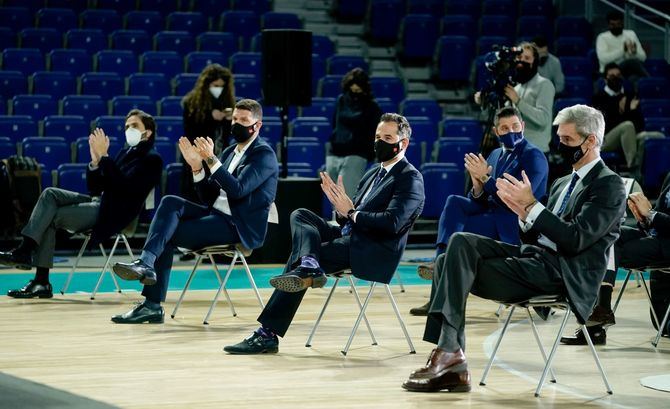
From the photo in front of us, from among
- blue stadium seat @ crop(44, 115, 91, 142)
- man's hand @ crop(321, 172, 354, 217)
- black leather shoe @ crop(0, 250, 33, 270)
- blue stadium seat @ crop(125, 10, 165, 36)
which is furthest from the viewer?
blue stadium seat @ crop(125, 10, 165, 36)

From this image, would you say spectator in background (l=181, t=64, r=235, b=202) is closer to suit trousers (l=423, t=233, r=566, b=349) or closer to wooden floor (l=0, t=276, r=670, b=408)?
wooden floor (l=0, t=276, r=670, b=408)

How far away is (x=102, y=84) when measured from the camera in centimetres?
1180

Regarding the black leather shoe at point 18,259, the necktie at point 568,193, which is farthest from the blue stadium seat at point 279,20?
the necktie at point 568,193

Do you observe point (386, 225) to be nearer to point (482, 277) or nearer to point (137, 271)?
point (482, 277)

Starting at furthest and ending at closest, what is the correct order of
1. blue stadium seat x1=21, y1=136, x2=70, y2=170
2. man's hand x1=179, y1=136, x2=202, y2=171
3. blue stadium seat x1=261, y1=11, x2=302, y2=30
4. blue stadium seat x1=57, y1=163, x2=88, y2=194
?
blue stadium seat x1=261, y1=11, x2=302, y2=30 < blue stadium seat x1=21, y1=136, x2=70, y2=170 < blue stadium seat x1=57, y1=163, x2=88, y2=194 < man's hand x1=179, y1=136, x2=202, y2=171

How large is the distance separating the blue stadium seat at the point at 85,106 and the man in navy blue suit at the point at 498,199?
491cm

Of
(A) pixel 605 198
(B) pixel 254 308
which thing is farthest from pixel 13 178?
(A) pixel 605 198

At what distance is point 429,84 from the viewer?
13898 millimetres

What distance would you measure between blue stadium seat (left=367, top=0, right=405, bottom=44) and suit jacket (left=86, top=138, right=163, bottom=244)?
625 centimetres

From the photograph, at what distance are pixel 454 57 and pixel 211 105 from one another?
4.23 metres

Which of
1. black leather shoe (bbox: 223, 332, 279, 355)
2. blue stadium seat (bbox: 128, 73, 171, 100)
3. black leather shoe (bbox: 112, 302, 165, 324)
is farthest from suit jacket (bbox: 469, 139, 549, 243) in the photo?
blue stadium seat (bbox: 128, 73, 171, 100)

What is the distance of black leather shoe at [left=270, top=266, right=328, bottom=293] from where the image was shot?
5992mm

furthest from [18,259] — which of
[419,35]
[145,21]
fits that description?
[419,35]

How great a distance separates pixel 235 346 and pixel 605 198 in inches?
83.6
